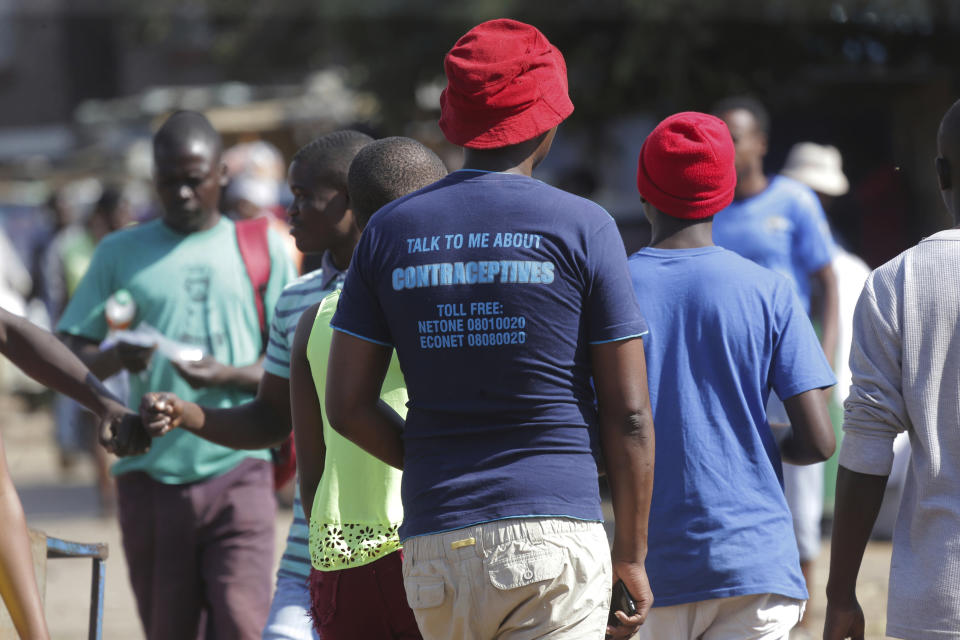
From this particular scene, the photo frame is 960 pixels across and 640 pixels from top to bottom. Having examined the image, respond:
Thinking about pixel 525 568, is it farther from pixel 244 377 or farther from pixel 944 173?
pixel 244 377

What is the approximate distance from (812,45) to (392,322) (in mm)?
10557

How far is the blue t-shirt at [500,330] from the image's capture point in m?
2.60

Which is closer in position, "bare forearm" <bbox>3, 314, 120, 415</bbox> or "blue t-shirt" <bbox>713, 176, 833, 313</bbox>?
"bare forearm" <bbox>3, 314, 120, 415</bbox>

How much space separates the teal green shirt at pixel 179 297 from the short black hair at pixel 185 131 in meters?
0.34

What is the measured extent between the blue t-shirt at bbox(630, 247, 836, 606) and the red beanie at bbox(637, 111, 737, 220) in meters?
0.16

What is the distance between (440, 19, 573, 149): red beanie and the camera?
8.79 ft

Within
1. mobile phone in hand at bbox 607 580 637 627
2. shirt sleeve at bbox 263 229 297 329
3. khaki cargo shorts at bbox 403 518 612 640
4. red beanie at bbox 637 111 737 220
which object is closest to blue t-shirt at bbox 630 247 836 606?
red beanie at bbox 637 111 737 220

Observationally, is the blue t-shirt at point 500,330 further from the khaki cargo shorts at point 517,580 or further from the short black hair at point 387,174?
the short black hair at point 387,174

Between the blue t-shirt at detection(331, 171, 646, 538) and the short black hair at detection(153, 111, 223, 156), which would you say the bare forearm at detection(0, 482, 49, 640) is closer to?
the blue t-shirt at detection(331, 171, 646, 538)

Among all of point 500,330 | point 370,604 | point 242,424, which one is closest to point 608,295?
point 500,330

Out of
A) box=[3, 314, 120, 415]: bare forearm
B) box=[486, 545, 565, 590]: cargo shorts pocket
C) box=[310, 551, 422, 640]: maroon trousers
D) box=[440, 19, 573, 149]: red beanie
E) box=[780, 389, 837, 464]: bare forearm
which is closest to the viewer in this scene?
box=[486, 545, 565, 590]: cargo shorts pocket

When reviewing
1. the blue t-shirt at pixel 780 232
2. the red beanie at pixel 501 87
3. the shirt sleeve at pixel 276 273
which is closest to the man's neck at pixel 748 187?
the blue t-shirt at pixel 780 232

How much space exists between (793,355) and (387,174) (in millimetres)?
1094

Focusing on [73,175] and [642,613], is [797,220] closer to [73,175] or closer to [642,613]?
[642,613]
